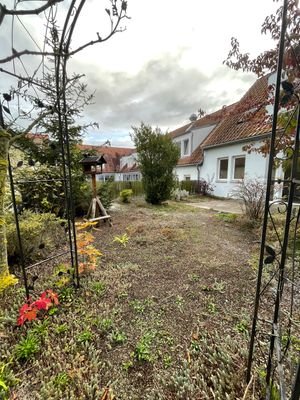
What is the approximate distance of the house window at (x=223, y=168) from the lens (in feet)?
33.4

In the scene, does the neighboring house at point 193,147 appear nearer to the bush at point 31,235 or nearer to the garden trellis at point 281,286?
the bush at point 31,235

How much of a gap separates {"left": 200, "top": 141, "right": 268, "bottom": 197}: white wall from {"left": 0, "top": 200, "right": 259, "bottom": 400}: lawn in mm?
6316

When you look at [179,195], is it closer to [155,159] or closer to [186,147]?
[155,159]

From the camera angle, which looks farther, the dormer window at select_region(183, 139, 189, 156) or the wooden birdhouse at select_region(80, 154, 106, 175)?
the dormer window at select_region(183, 139, 189, 156)

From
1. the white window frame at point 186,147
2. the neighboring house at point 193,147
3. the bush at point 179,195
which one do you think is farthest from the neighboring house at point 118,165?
the bush at point 179,195

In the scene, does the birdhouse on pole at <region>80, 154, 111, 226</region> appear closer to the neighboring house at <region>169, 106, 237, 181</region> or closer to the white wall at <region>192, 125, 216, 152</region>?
the neighboring house at <region>169, 106, 237, 181</region>

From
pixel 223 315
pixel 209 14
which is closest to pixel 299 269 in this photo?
pixel 223 315

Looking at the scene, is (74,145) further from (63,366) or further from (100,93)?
(63,366)

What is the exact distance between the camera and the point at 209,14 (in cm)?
167

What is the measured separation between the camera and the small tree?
797cm

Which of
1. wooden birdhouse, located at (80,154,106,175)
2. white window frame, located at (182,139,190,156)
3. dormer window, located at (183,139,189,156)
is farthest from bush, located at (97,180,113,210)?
dormer window, located at (183,139,189,156)

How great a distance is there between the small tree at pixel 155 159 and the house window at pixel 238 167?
3.21 m

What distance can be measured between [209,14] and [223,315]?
2.74 meters

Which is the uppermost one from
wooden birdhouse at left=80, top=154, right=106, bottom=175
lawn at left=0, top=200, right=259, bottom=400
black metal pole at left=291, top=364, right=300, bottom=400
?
wooden birdhouse at left=80, top=154, right=106, bottom=175
